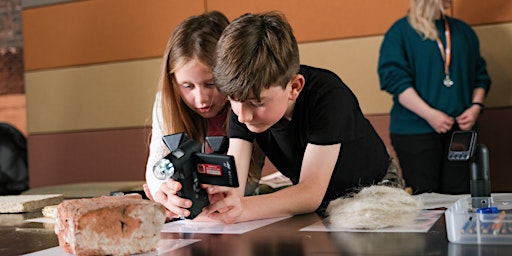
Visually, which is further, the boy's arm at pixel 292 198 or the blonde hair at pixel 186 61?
the blonde hair at pixel 186 61

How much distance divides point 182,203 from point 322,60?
2349 mm

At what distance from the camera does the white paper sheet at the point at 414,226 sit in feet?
4.05

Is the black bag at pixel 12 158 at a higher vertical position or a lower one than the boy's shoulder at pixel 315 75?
lower

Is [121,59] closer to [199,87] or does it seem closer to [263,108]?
[199,87]

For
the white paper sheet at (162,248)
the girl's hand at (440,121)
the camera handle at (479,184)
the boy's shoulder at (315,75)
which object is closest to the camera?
the white paper sheet at (162,248)

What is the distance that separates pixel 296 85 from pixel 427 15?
5.42 ft

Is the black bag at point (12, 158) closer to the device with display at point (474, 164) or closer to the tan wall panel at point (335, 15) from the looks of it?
the tan wall panel at point (335, 15)

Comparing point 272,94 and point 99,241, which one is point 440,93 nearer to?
point 272,94

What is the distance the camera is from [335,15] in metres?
3.55

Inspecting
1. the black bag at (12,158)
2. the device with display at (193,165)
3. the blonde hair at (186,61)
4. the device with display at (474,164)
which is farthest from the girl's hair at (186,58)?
the black bag at (12,158)

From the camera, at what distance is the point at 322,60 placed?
11.8 ft

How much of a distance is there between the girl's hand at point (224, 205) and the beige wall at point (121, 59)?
2.15 m

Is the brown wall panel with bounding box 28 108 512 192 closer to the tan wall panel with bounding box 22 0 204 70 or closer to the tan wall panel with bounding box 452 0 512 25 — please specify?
the tan wall panel with bounding box 22 0 204 70

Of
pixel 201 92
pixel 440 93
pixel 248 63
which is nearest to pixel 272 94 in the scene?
pixel 248 63
